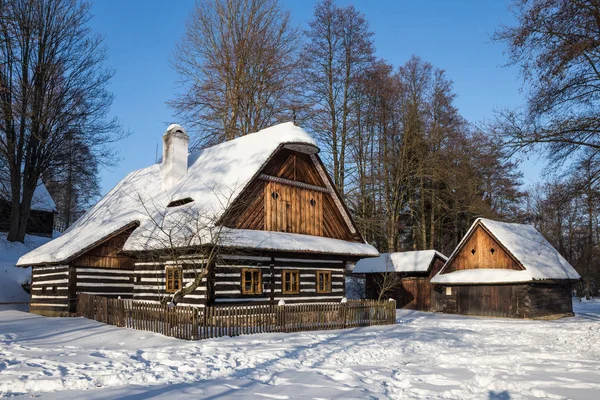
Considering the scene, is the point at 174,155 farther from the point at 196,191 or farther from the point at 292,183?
the point at 292,183

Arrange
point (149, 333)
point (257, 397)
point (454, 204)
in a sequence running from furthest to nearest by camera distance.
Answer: point (454, 204), point (149, 333), point (257, 397)

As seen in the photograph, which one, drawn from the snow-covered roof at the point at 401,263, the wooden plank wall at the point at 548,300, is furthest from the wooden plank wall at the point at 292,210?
the wooden plank wall at the point at 548,300

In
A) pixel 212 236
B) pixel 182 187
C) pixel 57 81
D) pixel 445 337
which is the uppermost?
pixel 57 81

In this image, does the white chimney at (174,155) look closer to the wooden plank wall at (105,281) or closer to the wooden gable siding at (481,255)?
the wooden plank wall at (105,281)

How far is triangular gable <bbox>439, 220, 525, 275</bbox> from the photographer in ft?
102

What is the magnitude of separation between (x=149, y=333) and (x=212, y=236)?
3951 mm

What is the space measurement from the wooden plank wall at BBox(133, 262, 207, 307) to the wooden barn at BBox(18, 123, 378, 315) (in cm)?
5

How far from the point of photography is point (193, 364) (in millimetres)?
11562

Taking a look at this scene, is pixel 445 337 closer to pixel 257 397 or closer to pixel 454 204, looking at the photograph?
pixel 257 397

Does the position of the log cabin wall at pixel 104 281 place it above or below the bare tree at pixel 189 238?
below

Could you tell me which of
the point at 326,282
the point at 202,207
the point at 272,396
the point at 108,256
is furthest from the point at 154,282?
the point at 272,396

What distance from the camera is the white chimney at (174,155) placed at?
84.8ft

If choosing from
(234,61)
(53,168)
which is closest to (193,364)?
(234,61)

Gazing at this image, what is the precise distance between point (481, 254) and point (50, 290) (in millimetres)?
24584
